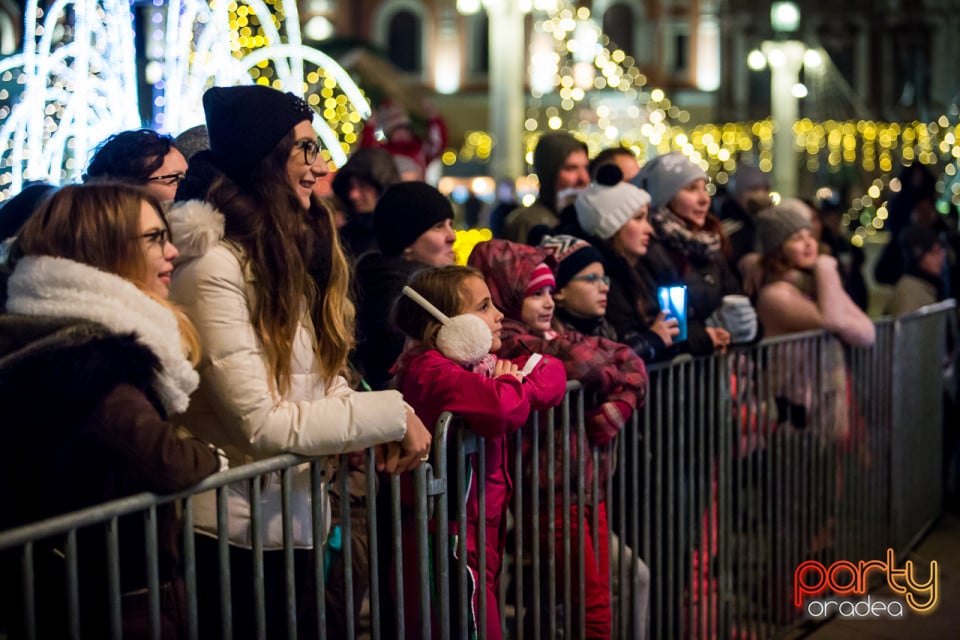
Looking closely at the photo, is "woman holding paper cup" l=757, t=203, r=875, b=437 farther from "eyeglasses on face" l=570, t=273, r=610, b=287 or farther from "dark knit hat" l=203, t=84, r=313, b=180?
"dark knit hat" l=203, t=84, r=313, b=180

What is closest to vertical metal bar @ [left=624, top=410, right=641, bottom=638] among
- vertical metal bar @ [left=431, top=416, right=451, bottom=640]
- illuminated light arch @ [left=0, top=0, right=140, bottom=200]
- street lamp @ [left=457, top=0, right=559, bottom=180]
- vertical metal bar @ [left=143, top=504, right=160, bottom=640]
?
vertical metal bar @ [left=431, top=416, right=451, bottom=640]

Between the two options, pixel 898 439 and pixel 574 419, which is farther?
pixel 898 439

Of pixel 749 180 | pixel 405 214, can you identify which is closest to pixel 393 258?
pixel 405 214

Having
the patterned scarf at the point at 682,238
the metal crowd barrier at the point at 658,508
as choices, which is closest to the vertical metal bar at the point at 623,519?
the metal crowd barrier at the point at 658,508

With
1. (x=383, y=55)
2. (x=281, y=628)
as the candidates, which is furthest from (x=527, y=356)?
(x=383, y=55)

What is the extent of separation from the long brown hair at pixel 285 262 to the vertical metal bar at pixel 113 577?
2.86ft

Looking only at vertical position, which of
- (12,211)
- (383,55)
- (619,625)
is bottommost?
(619,625)

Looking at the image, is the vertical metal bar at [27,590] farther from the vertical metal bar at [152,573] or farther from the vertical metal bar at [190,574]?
the vertical metal bar at [190,574]

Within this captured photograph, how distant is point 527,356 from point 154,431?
1.77 metres

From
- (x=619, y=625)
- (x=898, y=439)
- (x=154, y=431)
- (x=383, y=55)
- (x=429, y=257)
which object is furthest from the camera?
(x=383, y=55)

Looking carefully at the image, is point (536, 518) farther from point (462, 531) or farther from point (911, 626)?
point (911, 626)

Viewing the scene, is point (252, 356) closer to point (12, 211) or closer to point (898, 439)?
point (12, 211)

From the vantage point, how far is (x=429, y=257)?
17.1 feet

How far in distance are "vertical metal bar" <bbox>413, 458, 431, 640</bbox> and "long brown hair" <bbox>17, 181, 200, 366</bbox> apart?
81cm
